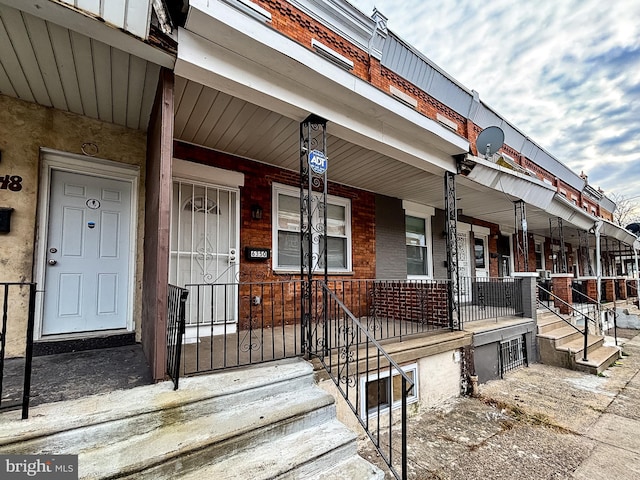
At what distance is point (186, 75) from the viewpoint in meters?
2.51

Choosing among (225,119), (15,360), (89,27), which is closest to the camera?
(89,27)

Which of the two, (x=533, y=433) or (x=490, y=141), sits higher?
(x=490, y=141)

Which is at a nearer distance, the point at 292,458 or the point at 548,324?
the point at 292,458

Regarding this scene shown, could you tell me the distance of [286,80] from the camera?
2881 millimetres

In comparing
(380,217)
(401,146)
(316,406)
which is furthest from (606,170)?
(316,406)

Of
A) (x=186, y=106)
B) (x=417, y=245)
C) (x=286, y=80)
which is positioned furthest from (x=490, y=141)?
(x=186, y=106)

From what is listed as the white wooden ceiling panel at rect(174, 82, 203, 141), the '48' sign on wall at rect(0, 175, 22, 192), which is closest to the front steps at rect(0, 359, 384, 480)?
the '48' sign on wall at rect(0, 175, 22, 192)

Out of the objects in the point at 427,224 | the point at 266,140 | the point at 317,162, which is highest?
the point at 266,140

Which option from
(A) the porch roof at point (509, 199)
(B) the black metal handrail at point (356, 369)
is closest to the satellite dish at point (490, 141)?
(A) the porch roof at point (509, 199)

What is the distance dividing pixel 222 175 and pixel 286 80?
1908 millimetres

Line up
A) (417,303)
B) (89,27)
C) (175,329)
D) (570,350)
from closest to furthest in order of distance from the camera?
(89,27), (175,329), (417,303), (570,350)

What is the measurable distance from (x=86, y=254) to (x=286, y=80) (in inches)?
115

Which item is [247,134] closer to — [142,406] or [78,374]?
[78,374]

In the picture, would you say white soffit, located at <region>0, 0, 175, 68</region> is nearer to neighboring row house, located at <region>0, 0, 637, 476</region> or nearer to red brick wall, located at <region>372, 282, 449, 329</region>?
neighboring row house, located at <region>0, 0, 637, 476</region>
